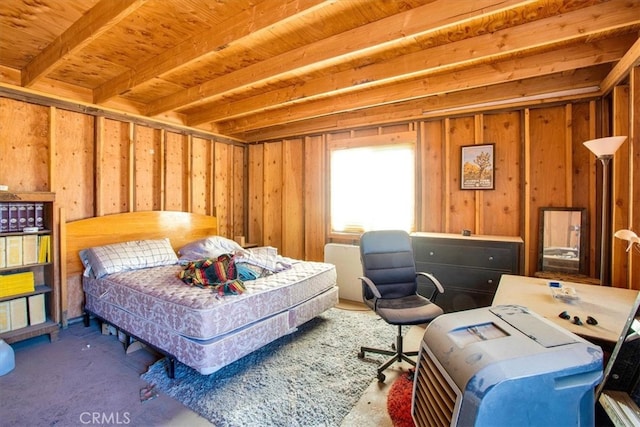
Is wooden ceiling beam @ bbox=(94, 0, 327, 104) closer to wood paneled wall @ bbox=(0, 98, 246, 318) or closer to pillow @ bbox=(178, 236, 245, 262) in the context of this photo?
wood paneled wall @ bbox=(0, 98, 246, 318)

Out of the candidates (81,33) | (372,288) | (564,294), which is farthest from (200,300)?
(564,294)

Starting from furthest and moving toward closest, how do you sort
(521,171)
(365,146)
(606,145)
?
(365,146) → (521,171) → (606,145)

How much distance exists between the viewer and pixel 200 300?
2.19 m

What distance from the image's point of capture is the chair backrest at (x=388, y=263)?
105 inches

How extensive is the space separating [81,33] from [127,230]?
87.5 inches

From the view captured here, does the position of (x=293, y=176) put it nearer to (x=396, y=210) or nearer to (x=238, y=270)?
(x=396, y=210)

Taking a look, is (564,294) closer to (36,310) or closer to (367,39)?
(367,39)

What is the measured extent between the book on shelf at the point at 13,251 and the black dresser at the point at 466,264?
3909 mm

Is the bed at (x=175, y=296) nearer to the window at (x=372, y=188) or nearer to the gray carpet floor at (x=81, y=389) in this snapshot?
the gray carpet floor at (x=81, y=389)

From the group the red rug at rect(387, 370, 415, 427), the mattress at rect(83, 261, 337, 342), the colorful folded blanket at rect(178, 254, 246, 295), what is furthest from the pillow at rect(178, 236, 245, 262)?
the red rug at rect(387, 370, 415, 427)

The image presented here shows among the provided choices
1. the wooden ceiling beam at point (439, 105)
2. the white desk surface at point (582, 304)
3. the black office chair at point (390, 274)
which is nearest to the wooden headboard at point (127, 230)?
the wooden ceiling beam at point (439, 105)

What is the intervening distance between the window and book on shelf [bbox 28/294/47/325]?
11.2 feet

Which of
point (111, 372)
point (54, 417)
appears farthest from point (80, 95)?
point (54, 417)

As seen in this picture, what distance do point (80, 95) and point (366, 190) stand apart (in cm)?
365
